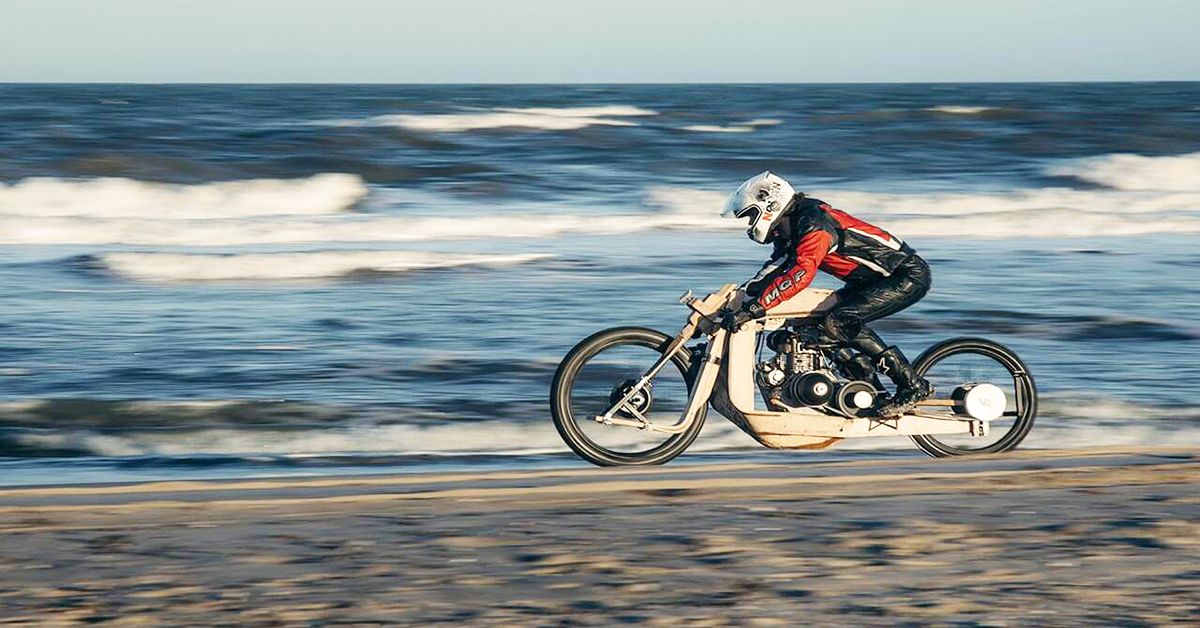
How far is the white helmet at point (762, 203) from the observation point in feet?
23.5

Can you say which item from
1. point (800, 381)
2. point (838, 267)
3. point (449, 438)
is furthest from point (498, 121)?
point (800, 381)

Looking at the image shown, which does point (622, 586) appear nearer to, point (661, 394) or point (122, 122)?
point (661, 394)

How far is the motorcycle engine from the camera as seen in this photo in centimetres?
743

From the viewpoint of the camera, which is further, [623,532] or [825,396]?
[825,396]

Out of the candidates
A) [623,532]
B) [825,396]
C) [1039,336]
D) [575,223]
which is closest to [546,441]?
[825,396]

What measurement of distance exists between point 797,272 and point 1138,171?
3053cm

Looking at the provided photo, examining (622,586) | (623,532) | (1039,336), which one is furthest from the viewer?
(1039,336)

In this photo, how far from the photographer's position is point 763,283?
23.7 ft

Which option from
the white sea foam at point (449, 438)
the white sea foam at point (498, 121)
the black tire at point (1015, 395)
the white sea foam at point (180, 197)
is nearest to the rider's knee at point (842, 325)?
the black tire at point (1015, 395)

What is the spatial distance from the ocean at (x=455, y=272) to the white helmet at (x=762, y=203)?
1.39 m

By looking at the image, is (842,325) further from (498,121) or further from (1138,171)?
(498,121)

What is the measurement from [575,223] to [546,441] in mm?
14969

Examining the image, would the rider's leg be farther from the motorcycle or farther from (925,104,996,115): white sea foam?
(925,104,996,115): white sea foam

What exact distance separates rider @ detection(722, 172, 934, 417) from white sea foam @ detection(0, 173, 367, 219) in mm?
20150
